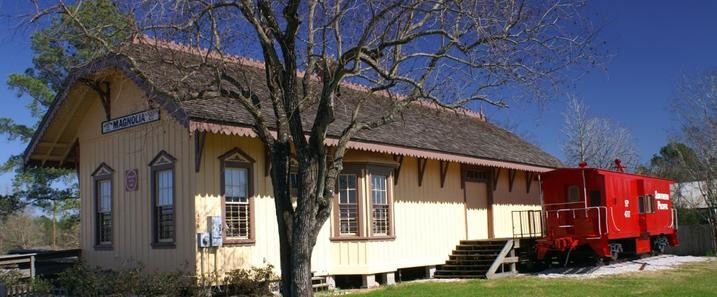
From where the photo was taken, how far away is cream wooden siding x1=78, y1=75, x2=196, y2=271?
50.9 ft

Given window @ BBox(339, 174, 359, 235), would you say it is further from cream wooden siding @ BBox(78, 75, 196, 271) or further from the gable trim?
the gable trim

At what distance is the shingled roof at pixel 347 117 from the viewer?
13406 millimetres

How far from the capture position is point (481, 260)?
20453 millimetres

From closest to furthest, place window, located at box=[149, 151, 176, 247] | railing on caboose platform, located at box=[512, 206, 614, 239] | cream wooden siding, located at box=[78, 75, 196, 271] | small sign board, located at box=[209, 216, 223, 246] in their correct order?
small sign board, located at box=[209, 216, 223, 246] < cream wooden siding, located at box=[78, 75, 196, 271] < window, located at box=[149, 151, 176, 247] < railing on caboose platform, located at box=[512, 206, 614, 239]

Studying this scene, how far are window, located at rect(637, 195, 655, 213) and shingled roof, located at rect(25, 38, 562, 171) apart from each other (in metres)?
3.32

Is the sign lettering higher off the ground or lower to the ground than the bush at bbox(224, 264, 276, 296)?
higher

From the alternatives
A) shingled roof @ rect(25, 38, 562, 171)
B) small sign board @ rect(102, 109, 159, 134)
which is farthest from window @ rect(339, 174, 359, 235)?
small sign board @ rect(102, 109, 159, 134)

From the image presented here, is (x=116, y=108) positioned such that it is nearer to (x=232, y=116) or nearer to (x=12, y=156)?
(x=232, y=116)

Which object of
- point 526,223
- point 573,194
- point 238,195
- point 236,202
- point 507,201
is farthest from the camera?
point 526,223

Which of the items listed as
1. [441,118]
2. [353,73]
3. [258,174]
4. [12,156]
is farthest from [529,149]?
[12,156]

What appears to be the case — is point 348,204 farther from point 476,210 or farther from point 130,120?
point 476,210

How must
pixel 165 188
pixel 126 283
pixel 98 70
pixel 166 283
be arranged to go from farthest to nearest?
pixel 98 70 → pixel 165 188 → pixel 126 283 → pixel 166 283

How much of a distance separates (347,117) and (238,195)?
3.93 meters

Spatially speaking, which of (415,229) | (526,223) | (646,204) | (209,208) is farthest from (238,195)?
(646,204)
